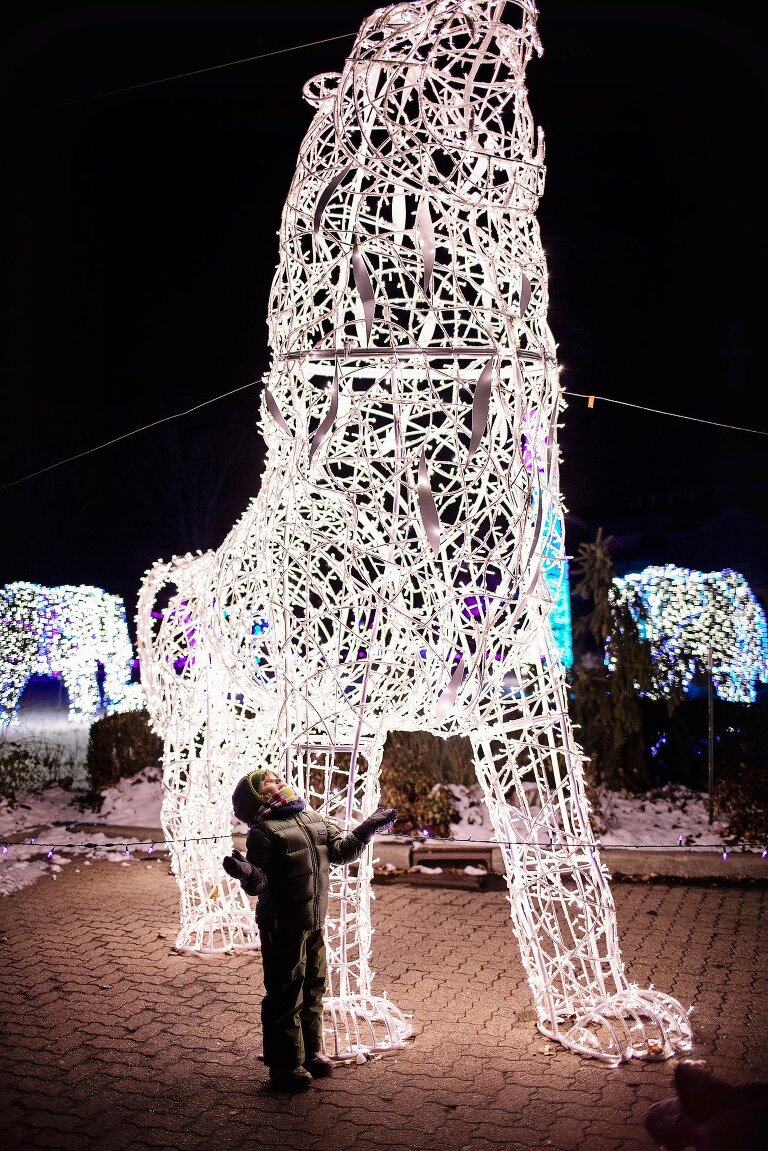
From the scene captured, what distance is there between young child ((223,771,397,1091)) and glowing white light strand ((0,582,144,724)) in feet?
25.7

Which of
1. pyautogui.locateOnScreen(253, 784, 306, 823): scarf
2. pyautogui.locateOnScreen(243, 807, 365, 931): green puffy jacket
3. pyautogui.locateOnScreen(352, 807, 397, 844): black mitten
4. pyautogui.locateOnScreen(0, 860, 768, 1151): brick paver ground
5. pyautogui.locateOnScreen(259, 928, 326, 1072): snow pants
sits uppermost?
pyautogui.locateOnScreen(253, 784, 306, 823): scarf

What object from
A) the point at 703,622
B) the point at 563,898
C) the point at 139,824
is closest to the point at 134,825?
the point at 139,824

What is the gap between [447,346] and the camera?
4520 mm

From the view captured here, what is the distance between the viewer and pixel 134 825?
8.51m

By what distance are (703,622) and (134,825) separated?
5.03 meters

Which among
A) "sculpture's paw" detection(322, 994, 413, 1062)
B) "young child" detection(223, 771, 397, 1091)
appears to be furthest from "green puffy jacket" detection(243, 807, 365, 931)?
"sculpture's paw" detection(322, 994, 413, 1062)

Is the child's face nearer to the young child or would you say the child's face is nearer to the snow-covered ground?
the young child

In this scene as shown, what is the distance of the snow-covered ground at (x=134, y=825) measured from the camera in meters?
7.92

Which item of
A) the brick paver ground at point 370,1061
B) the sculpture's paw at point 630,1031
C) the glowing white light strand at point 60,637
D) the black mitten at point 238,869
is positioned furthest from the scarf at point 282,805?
the glowing white light strand at point 60,637

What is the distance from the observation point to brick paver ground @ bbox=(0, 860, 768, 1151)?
13.0ft

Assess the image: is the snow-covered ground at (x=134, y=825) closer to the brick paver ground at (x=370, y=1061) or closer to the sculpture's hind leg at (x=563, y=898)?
the brick paver ground at (x=370, y=1061)

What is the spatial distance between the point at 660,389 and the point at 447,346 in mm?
12857

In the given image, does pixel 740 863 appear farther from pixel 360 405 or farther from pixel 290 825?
pixel 360 405

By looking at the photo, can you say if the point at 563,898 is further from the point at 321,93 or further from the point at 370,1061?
the point at 321,93
